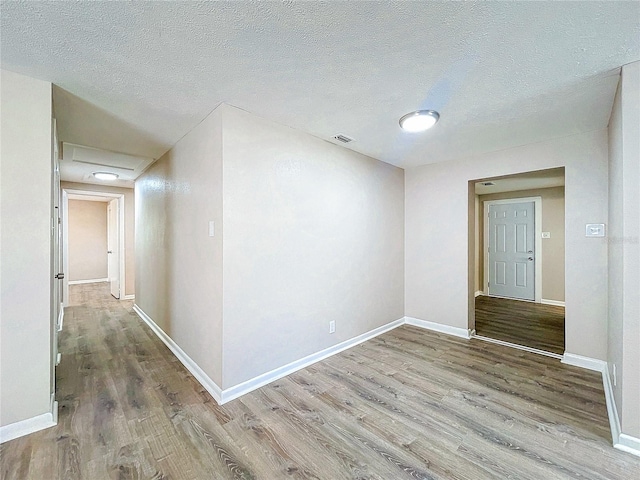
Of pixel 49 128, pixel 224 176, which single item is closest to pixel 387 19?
pixel 224 176

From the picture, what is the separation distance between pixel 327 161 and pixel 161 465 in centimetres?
280

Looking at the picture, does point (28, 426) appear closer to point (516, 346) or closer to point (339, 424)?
point (339, 424)

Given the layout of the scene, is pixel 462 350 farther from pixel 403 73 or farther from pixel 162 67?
pixel 162 67

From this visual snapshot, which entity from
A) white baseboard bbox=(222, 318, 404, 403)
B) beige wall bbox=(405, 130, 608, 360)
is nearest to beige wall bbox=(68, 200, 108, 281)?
white baseboard bbox=(222, 318, 404, 403)

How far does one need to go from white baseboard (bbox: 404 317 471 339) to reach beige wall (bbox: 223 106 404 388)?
0.56 meters

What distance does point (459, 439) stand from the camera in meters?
1.86

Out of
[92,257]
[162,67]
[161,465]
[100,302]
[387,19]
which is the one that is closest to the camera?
[387,19]

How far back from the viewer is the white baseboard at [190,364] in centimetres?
233

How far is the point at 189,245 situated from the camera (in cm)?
282

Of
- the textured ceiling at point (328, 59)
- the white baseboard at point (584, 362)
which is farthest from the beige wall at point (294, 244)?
the white baseboard at point (584, 362)

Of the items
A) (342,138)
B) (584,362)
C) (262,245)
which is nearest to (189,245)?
(262,245)

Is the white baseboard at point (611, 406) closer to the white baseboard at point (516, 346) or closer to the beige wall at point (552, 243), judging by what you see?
the white baseboard at point (516, 346)

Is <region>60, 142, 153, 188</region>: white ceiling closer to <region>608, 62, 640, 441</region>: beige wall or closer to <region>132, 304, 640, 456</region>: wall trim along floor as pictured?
<region>132, 304, 640, 456</region>: wall trim along floor

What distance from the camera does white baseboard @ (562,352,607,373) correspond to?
2.78 metres
